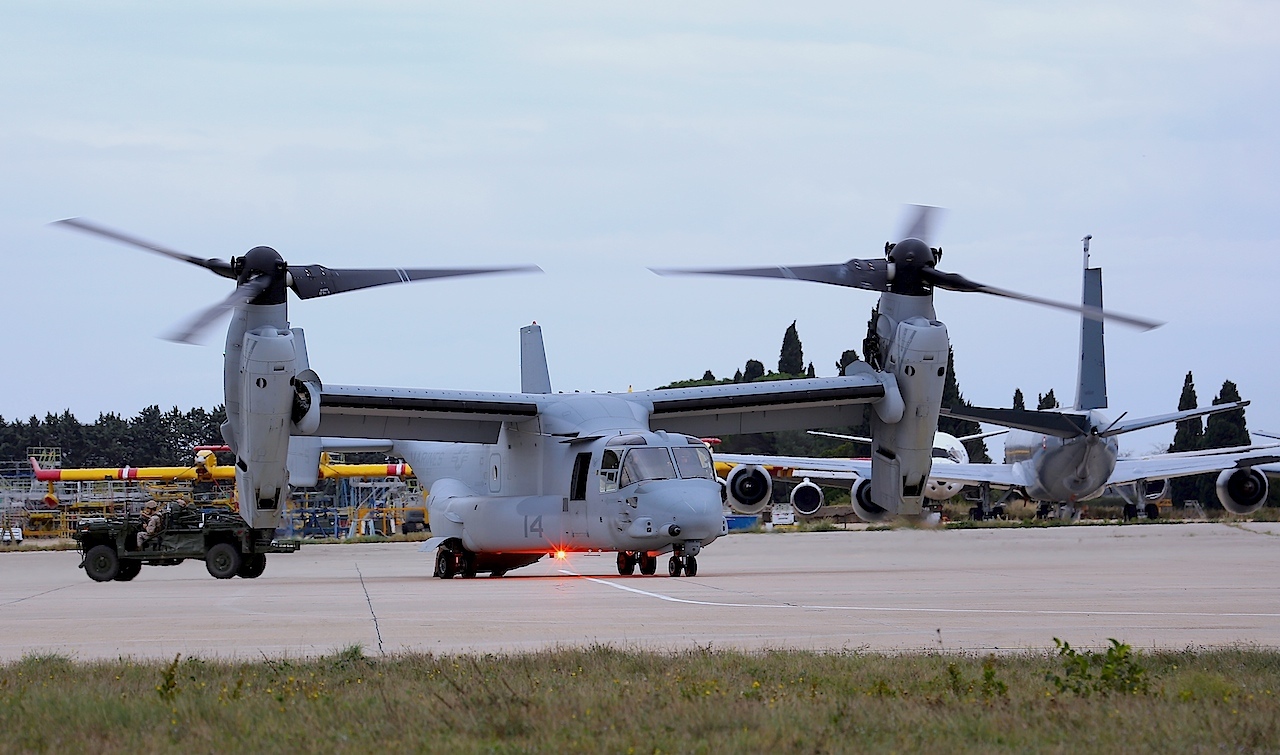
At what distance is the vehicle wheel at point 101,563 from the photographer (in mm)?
27312

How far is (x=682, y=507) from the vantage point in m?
21.9

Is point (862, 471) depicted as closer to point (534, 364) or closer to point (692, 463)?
point (534, 364)

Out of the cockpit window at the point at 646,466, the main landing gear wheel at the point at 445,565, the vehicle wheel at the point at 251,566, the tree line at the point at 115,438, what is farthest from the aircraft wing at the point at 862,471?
the tree line at the point at 115,438

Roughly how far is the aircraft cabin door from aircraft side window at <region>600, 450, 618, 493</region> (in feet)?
1.67

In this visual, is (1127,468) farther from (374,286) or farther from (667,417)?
(374,286)

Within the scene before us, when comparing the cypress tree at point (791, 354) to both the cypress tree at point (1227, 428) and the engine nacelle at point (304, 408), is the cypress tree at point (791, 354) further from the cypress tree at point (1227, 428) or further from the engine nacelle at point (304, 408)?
the engine nacelle at point (304, 408)

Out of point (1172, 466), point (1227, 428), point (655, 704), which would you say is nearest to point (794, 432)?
point (1227, 428)

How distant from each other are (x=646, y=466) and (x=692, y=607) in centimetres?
637

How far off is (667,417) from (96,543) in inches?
458

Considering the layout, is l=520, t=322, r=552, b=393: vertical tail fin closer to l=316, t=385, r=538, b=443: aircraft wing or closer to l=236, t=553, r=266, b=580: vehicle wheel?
l=316, t=385, r=538, b=443: aircraft wing

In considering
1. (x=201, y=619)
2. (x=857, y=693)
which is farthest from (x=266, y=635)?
(x=857, y=693)

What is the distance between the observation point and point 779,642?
12164mm

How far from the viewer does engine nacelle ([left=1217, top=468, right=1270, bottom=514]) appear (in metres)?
46.1

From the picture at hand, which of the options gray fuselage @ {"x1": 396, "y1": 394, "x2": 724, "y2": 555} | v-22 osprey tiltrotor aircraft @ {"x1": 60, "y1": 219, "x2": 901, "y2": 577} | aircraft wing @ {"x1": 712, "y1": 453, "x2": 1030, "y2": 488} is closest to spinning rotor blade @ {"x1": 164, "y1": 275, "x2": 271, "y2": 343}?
v-22 osprey tiltrotor aircraft @ {"x1": 60, "y1": 219, "x2": 901, "y2": 577}
